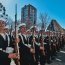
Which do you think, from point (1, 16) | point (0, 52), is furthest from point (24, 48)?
point (1, 16)

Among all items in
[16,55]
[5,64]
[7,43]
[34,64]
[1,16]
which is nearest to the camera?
[16,55]

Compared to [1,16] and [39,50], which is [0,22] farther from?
[39,50]

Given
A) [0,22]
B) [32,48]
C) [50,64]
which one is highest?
[0,22]

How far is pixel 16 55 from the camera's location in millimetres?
11984

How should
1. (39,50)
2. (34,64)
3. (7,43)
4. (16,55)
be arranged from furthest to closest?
(7,43), (39,50), (34,64), (16,55)

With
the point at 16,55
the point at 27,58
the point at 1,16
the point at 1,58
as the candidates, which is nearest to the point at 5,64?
the point at 1,58

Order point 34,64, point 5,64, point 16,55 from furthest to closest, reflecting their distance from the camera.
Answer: point 34,64 < point 5,64 < point 16,55

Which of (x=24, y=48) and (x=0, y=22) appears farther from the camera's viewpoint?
(x=0, y=22)

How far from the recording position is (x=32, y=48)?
15.1 metres

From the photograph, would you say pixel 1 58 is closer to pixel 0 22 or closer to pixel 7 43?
pixel 7 43

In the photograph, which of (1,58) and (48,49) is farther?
(48,49)

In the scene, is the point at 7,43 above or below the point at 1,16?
below

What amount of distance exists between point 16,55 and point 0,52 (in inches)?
124

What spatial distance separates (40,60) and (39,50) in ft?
2.87
